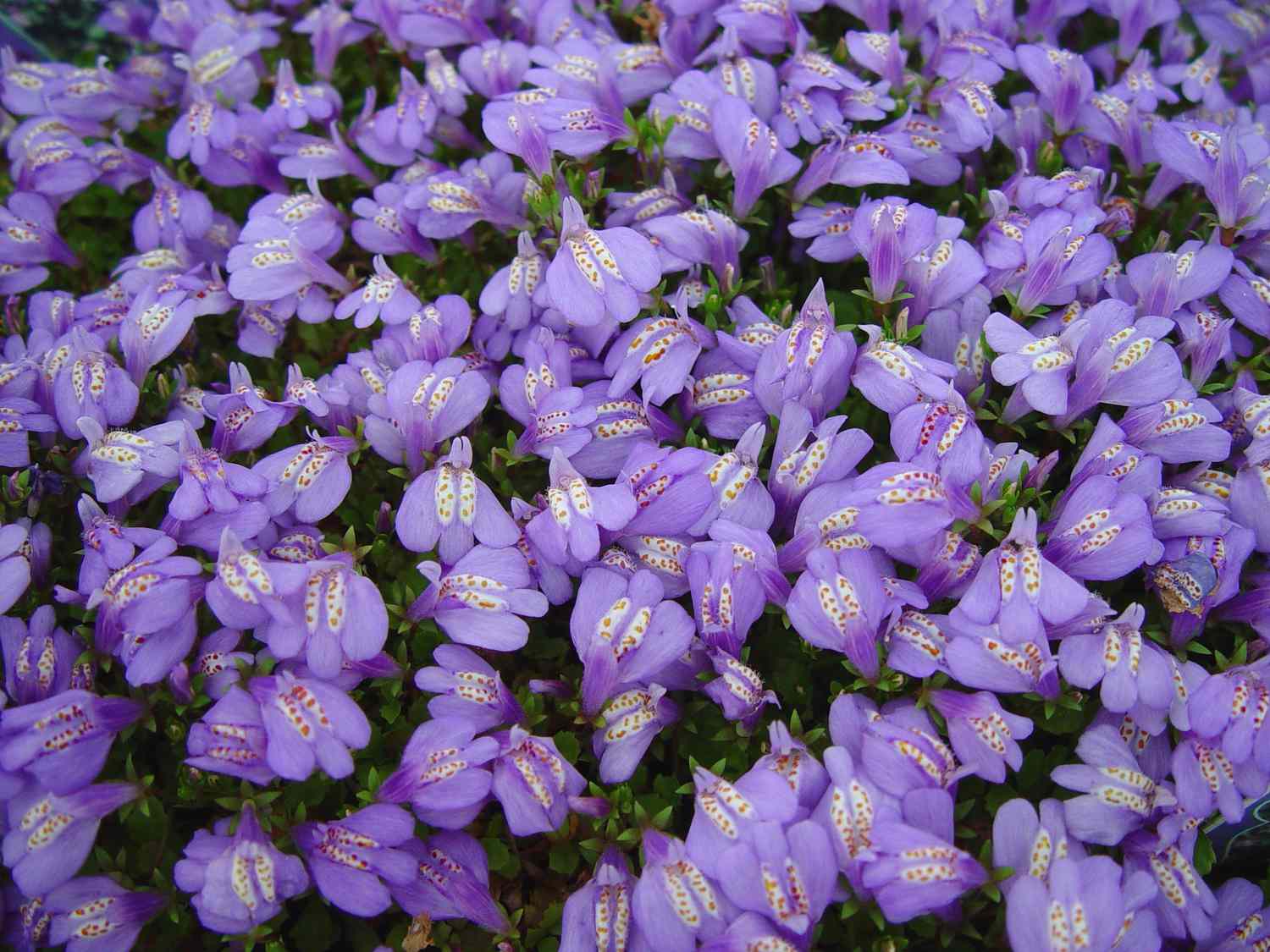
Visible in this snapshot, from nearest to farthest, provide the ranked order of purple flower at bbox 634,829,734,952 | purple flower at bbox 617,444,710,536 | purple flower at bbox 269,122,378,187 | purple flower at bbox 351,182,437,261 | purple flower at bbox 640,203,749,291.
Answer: purple flower at bbox 634,829,734,952, purple flower at bbox 617,444,710,536, purple flower at bbox 640,203,749,291, purple flower at bbox 351,182,437,261, purple flower at bbox 269,122,378,187

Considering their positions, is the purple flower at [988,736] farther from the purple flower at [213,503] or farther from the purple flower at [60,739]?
the purple flower at [60,739]

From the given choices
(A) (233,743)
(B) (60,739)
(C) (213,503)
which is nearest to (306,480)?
(C) (213,503)

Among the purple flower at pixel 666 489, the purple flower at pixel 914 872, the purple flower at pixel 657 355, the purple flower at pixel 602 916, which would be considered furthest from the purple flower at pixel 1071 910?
the purple flower at pixel 657 355

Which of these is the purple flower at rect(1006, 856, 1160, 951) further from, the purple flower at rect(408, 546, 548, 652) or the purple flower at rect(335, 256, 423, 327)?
the purple flower at rect(335, 256, 423, 327)

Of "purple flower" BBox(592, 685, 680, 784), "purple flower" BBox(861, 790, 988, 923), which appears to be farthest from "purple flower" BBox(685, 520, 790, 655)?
"purple flower" BBox(861, 790, 988, 923)

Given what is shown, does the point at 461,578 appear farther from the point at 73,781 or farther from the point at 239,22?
the point at 239,22

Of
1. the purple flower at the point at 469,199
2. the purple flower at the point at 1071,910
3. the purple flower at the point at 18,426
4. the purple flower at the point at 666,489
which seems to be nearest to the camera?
the purple flower at the point at 1071,910
